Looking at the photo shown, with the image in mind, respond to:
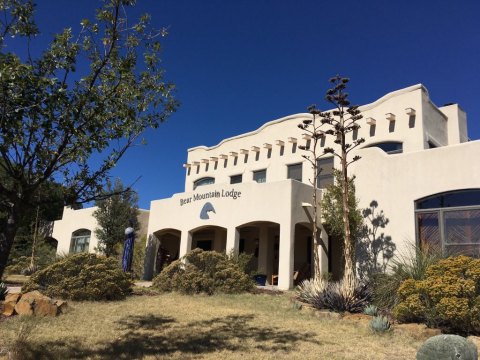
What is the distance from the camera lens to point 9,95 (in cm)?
551

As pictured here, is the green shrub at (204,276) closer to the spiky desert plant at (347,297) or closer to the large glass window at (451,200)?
the spiky desert plant at (347,297)

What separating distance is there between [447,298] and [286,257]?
28.8 ft

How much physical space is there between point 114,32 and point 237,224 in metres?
14.3

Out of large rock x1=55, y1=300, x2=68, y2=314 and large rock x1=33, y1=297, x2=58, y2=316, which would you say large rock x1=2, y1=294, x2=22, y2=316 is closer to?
large rock x1=33, y1=297, x2=58, y2=316

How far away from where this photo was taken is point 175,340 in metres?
8.54

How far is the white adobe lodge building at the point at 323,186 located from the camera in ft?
49.3

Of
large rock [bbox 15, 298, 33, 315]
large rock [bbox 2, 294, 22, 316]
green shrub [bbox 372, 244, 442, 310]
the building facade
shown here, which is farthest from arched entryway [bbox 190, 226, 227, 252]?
large rock [bbox 15, 298, 33, 315]

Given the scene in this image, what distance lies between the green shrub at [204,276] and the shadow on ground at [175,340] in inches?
195

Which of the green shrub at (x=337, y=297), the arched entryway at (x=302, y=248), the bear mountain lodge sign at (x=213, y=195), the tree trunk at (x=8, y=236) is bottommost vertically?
the green shrub at (x=337, y=297)

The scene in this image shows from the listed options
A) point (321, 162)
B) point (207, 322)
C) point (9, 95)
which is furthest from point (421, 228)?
point (9, 95)

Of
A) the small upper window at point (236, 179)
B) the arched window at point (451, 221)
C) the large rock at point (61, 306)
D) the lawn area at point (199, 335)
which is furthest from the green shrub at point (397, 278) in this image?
the small upper window at point (236, 179)

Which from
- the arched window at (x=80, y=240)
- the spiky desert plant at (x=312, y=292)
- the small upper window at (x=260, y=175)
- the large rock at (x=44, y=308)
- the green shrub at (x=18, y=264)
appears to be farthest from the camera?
the arched window at (x=80, y=240)

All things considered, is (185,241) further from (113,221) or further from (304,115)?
(304,115)

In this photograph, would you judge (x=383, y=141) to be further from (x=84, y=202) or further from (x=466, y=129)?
(x=84, y=202)
